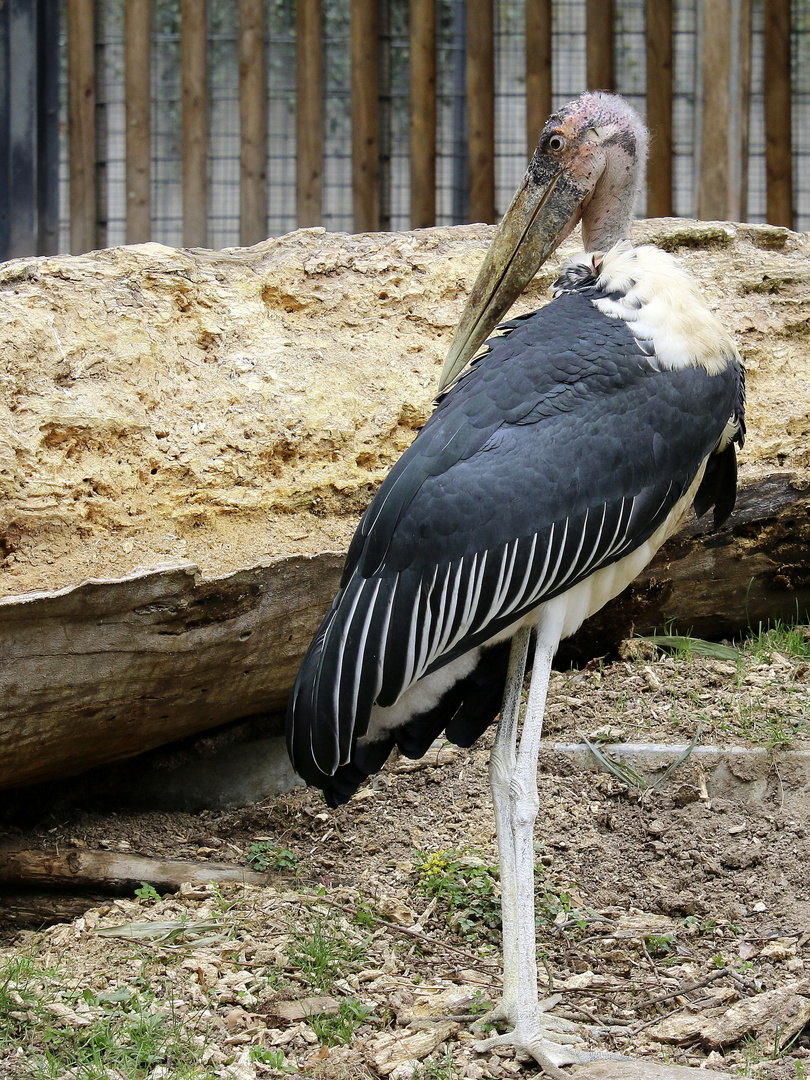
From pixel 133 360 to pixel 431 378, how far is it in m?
0.97

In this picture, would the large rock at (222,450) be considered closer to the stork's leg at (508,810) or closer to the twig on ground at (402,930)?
the twig on ground at (402,930)

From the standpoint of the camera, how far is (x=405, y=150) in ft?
21.3

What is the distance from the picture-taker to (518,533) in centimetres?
277

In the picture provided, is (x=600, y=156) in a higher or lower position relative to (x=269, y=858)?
higher

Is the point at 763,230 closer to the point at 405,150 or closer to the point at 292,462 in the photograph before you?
the point at 292,462

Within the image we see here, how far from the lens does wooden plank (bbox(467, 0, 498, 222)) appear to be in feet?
Answer: 20.0

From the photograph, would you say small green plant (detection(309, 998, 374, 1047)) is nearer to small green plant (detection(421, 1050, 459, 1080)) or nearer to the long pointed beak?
small green plant (detection(421, 1050, 459, 1080))

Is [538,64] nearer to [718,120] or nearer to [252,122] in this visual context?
[718,120]

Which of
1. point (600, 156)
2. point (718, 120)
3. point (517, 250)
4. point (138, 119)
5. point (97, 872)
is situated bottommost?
point (97, 872)

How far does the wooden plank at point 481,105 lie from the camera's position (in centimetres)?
611

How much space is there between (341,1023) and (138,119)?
4.80m

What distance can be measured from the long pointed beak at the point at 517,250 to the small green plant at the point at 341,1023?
61.5 inches

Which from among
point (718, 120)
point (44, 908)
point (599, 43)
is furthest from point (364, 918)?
point (599, 43)

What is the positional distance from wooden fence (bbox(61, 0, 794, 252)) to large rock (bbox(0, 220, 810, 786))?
6.52 feet
